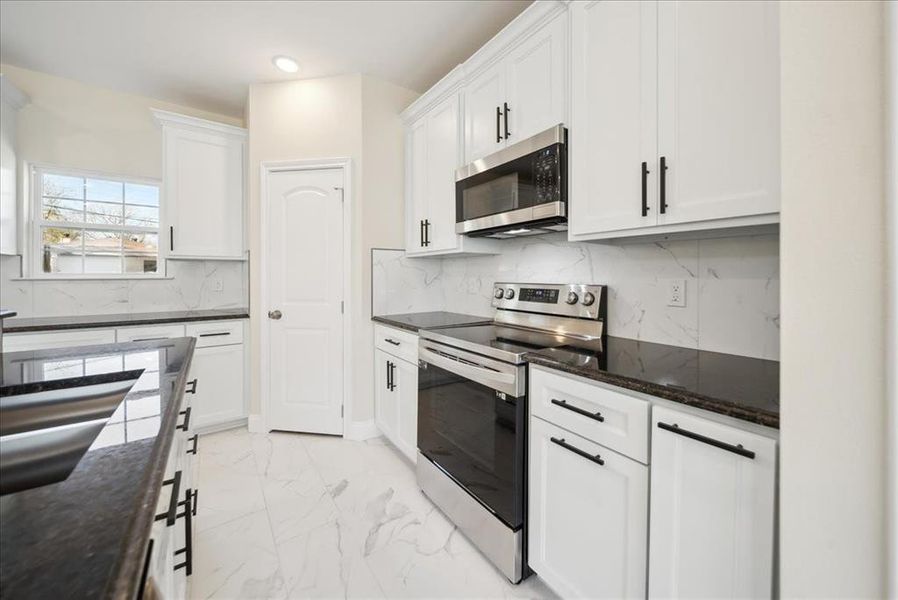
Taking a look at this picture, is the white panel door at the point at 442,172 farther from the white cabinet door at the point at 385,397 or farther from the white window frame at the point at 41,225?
the white window frame at the point at 41,225

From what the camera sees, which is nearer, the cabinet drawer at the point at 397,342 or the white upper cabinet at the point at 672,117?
the white upper cabinet at the point at 672,117

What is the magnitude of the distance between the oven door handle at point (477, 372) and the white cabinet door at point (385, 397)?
62cm

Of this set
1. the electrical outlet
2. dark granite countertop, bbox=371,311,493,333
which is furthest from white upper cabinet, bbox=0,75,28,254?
the electrical outlet

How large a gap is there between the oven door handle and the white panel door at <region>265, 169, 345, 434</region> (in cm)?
113

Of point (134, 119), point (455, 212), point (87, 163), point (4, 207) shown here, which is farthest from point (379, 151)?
point (4, 207)

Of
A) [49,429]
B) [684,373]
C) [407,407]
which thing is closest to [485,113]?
[684,373]

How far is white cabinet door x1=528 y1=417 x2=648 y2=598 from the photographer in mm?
1121

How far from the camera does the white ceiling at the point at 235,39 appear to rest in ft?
7.04

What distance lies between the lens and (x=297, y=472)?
2.37 metres

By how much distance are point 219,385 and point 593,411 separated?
2799 mm

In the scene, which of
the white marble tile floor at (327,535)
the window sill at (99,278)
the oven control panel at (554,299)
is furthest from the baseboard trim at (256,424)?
the oven control panel at (554,299)

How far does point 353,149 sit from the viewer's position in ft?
9.21

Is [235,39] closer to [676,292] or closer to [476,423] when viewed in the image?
[476,423]

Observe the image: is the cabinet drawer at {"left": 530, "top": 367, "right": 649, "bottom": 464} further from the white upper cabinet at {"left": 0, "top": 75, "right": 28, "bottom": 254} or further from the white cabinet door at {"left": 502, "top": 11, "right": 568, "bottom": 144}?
the white upper cabinet at {"left": 0, "top": 75, "right": 28, "bottom": 254}
